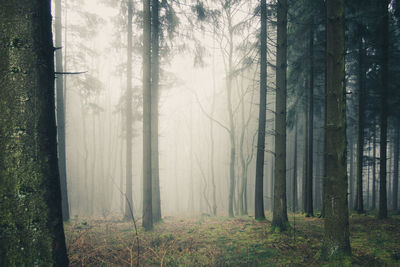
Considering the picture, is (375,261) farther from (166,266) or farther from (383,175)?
(383,175)

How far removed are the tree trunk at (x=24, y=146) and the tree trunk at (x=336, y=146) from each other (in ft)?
15.5

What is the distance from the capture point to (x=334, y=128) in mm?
4371

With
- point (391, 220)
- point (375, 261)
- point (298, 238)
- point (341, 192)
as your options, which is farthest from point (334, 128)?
point (391, 220)

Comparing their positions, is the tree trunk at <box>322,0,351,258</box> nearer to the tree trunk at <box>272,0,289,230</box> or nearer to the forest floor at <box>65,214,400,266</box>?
the forest floor at <box>65,214,400,266</box>

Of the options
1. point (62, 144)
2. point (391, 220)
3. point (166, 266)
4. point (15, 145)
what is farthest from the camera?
point (62, 144)

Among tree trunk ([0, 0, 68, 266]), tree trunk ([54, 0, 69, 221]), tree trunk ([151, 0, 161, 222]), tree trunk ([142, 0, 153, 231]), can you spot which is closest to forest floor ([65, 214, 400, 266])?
tree trunk ([142, 0, 153, 231])

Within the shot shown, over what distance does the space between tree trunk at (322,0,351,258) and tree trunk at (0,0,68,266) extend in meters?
4.74

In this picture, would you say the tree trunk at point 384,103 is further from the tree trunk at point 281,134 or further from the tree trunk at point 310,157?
the tree trunk at point 281,134

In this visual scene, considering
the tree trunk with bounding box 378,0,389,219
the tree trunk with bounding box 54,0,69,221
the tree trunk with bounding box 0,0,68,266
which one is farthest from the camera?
the tree trunk with bounding box 54,0,69,221

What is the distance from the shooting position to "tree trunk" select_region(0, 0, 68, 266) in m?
1.95

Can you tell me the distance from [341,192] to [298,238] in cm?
277

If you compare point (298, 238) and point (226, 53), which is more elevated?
point (226, 53)

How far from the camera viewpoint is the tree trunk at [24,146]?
195cm

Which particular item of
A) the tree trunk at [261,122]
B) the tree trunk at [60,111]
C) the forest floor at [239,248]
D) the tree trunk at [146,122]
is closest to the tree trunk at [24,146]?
the forest floor at [239,248]
